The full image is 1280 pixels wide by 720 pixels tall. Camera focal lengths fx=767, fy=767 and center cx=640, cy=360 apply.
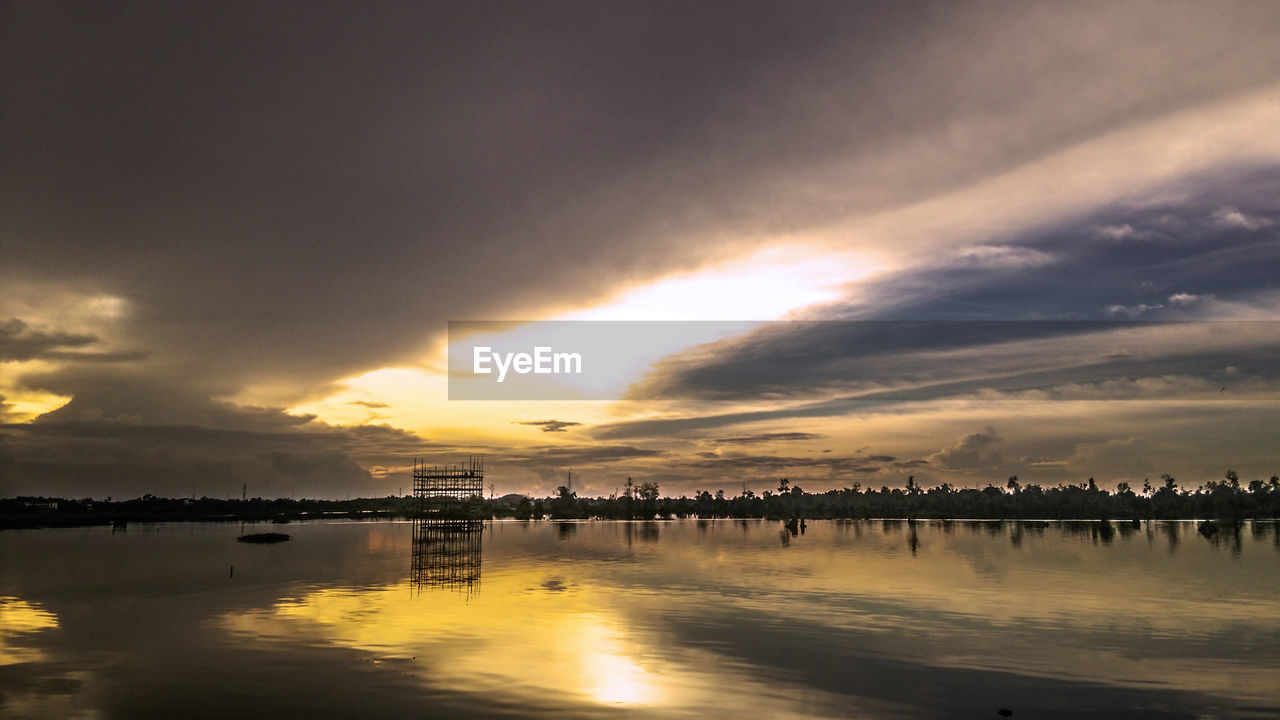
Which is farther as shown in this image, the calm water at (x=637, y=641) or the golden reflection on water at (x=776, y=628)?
the golden reflection on water at (x=776, y=628)

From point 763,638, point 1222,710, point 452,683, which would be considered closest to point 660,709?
point 452,683

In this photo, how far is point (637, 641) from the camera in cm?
3234

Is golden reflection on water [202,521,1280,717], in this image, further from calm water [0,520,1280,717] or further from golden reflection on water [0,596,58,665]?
golden reflection on water [0,596,58,665]

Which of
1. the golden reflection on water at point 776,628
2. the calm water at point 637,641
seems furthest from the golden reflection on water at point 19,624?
the golden reflection on water at point 776,628

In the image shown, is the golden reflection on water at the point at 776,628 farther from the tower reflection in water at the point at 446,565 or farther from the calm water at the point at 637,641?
the tower reflection in water at the point at 446,565

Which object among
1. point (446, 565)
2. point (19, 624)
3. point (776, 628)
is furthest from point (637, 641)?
point (446, 565)

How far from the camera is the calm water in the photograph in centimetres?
2328

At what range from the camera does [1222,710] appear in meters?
22.7

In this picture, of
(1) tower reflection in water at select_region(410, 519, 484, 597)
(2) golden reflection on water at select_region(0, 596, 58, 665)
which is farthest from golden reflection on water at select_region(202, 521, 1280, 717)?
(2) golden reflection on water at select_region(0, 596, 58, 665)

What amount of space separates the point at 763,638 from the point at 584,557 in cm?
4954

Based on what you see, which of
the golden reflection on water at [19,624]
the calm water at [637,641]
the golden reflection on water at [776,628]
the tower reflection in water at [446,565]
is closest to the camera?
the calm water at [637,641]

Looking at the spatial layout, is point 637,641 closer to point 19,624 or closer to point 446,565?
point 19,624

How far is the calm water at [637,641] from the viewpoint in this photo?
917 inches

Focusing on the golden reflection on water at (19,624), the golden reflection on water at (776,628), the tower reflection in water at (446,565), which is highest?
the golden reflection on water at (19,624)
